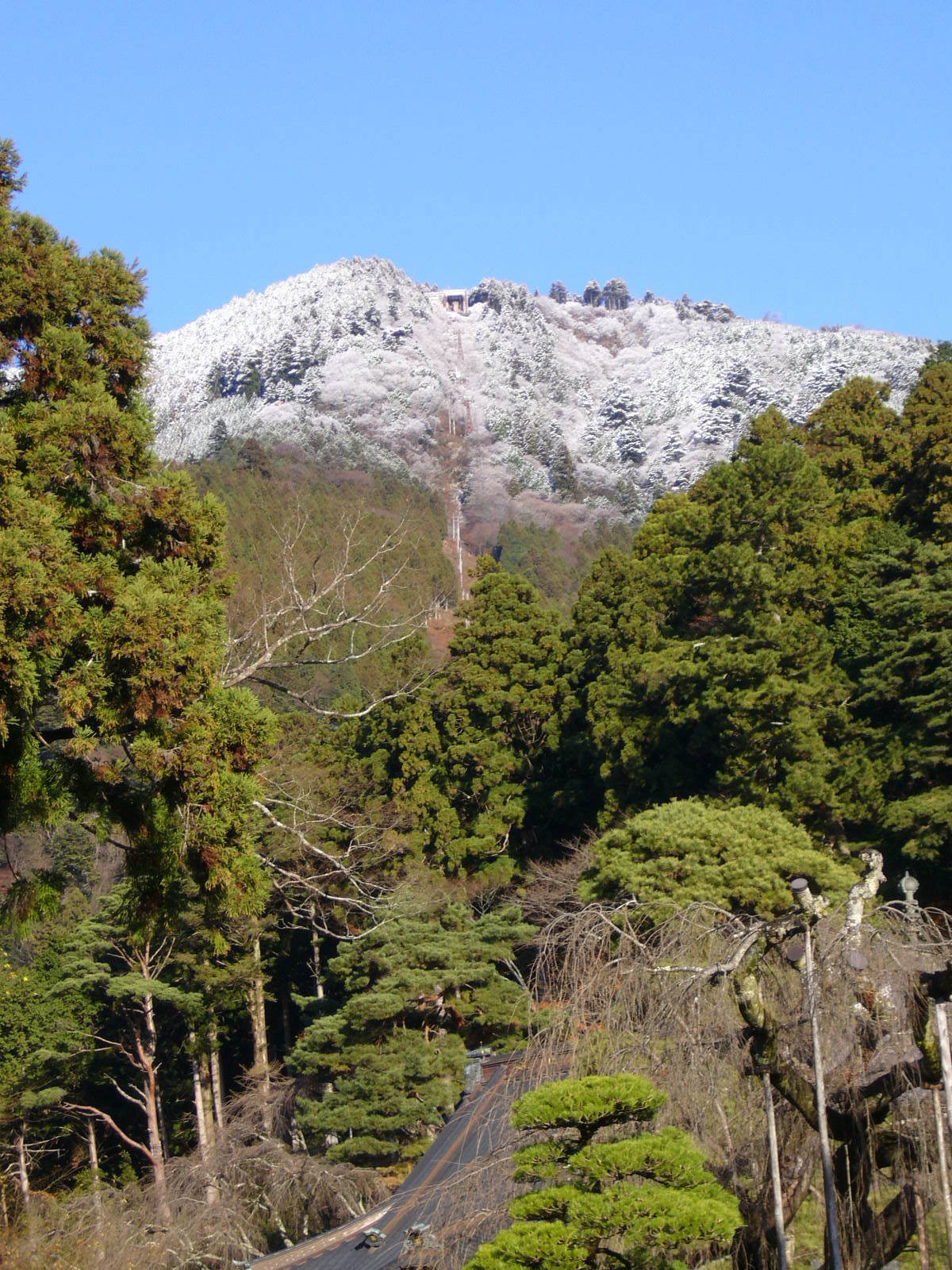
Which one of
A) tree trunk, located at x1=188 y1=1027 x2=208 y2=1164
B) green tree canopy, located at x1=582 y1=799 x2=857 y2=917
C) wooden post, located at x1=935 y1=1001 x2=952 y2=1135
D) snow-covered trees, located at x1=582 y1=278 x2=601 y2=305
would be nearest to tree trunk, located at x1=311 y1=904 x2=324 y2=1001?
tree trunk, located at x1=188 y1=1027 x2=208 y2=1164

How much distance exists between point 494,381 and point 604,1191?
4095 inches

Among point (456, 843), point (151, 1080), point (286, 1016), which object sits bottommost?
point (286, 1016)

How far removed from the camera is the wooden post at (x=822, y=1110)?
5215 mm

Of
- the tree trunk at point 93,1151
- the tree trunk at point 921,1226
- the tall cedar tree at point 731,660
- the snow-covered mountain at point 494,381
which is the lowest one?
the tree trunk at point 93,1151

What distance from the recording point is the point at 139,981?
66.2 ft

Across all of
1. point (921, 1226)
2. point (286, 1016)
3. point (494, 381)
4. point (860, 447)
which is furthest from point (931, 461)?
point (494, 381)

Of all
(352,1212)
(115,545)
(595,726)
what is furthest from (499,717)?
(115,545)

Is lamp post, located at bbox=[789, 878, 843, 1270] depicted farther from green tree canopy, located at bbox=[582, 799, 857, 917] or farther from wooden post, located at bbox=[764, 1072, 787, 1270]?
green tree canopy, located at bbox=[582, 799, 857, 917]

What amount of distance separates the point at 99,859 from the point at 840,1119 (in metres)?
30.7

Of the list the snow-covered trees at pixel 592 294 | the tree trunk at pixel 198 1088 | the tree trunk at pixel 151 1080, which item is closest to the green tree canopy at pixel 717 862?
the tree trunk at pixel 151 1080

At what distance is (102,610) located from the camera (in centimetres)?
642

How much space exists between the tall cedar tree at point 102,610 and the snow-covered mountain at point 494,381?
75.9 m

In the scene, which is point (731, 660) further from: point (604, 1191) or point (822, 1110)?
point (604, 1191)

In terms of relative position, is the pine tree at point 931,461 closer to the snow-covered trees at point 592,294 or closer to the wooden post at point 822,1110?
the wooden post at point 822,1110
